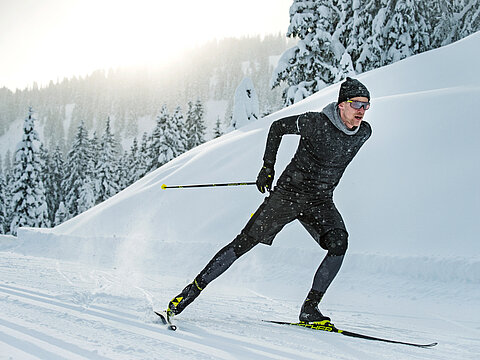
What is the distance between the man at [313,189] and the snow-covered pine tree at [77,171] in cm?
3888

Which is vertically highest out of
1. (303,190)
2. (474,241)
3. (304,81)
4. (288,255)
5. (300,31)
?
(300,31)

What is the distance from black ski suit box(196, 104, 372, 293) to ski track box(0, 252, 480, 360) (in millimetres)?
547

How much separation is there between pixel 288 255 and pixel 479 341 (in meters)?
3.08

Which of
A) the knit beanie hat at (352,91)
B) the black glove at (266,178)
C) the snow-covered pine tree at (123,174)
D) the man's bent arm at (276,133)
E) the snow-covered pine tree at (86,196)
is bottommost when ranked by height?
the snow-covered pine tree at (86,196)

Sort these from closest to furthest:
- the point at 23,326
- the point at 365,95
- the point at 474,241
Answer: the point at 23,326 < the point at 365,95 < the point at 474,241

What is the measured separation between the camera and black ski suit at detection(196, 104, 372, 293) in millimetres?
3367

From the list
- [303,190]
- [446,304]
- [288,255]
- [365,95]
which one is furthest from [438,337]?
[288,255]

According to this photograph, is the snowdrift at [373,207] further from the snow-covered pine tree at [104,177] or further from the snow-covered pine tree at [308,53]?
the snow-covered pine tree at [104,177]

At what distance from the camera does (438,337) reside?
328 cm

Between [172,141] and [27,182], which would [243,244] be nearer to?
[27,182]

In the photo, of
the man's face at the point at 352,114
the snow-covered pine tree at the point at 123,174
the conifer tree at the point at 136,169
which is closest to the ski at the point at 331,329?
the man's face at the point at 352,114

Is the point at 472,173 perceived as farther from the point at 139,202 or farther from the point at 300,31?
the point at 300,31

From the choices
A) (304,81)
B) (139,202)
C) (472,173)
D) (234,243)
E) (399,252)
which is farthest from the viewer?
(304,81)

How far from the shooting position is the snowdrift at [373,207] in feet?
16.9
